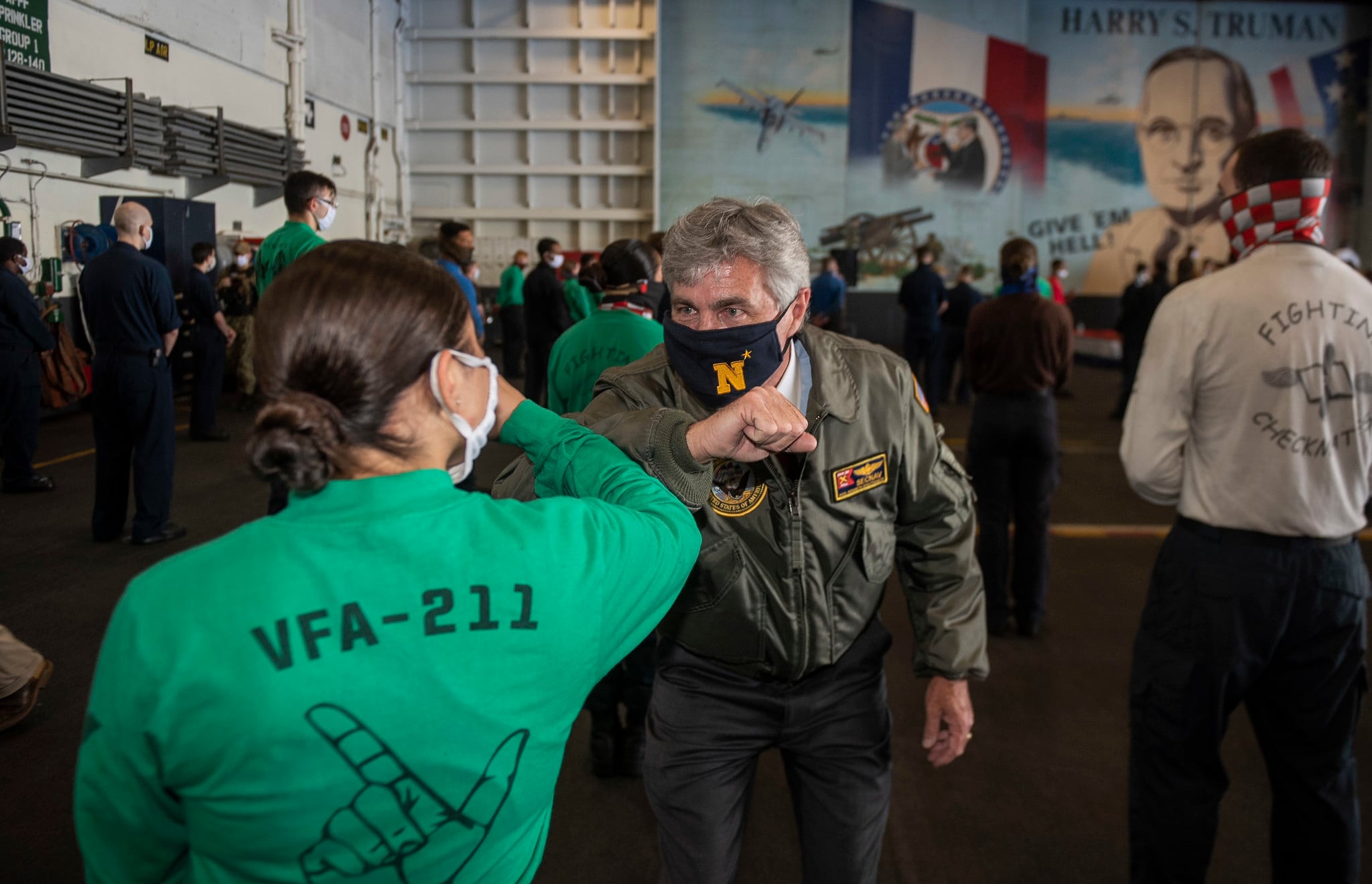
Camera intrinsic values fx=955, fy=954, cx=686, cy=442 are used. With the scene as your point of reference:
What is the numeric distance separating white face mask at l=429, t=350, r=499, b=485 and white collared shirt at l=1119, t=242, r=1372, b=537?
5.71 ft

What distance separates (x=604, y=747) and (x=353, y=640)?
2.48 meters

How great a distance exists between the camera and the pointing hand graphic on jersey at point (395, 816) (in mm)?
926

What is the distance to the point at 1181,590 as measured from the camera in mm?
2186

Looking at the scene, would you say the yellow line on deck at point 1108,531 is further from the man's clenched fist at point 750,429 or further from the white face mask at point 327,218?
the man's clenched fist at point 750,429

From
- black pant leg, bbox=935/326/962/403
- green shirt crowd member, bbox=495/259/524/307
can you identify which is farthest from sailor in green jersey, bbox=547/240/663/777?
green shirt crowd member, bbox=495/259/524/307

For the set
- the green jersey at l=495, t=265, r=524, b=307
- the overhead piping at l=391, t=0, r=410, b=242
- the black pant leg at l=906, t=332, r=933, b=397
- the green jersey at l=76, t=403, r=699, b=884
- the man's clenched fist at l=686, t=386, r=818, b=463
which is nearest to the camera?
the green jersey at l=76, t=403, r=699, b=884

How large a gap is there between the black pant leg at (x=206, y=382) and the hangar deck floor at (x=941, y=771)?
3.01 meters

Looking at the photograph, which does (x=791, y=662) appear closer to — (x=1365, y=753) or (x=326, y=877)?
(x=326, y=877)

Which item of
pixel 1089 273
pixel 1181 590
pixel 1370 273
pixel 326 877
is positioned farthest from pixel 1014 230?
pixel 326 877

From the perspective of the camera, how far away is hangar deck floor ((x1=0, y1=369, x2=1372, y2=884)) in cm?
272

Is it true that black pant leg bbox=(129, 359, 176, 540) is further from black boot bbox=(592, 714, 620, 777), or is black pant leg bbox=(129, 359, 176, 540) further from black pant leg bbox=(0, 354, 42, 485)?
black boot bbox=(592, 714, 620, 777)

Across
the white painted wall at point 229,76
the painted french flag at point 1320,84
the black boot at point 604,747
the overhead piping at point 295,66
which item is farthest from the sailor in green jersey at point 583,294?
the painted french flag at point 1320,84

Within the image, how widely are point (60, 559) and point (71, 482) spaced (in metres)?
1.93

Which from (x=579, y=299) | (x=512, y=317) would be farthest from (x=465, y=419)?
(x=512, y=317)
